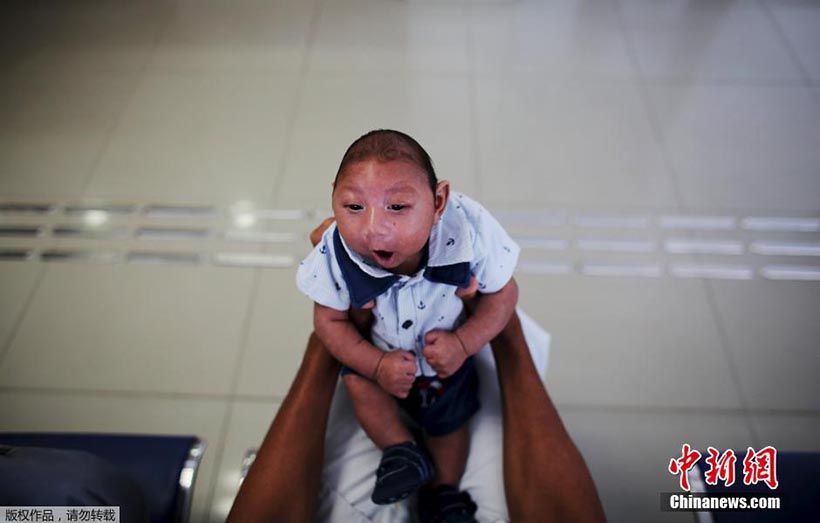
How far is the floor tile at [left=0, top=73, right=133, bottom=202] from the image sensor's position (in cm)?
176

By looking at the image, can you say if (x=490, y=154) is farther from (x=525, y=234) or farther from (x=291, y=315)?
(x=291, y=315)

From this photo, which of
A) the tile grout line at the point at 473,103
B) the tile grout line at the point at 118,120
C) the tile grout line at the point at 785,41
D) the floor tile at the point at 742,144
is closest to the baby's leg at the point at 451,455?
the tile grout line at the point at 473,103

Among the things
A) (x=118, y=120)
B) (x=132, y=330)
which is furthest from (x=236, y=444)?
(x=118, y=120)

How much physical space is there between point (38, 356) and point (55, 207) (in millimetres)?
494

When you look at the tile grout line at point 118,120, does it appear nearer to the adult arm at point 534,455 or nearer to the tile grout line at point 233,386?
the tile grout line at point 233,386

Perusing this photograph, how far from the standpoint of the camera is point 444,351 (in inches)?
31.5

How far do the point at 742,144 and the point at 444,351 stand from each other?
1443mm

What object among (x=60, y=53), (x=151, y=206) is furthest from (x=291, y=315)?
(x=60, y=53)

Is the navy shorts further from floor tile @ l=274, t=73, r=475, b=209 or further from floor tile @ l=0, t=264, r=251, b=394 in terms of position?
floor tile @ l=274, t=73, r=475, b=209

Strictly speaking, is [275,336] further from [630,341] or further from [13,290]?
[630,341]

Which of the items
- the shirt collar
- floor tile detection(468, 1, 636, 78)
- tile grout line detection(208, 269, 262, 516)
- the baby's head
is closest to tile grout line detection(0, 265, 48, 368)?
tile grout line detection(208, 269, 262, 516)

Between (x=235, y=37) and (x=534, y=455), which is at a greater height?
(x=235, y=37)

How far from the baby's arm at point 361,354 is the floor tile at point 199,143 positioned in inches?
38.1

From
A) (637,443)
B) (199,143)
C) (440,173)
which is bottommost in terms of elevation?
(637,443)
